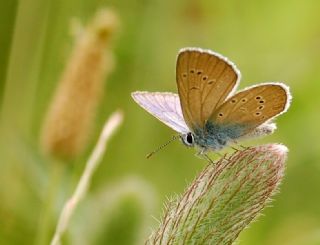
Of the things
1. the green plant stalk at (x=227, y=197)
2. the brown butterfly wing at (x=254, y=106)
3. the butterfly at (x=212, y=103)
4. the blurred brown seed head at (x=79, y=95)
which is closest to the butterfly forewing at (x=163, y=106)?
the butterfly at (x=212, y=103)

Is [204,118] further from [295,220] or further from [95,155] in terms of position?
[295,220]

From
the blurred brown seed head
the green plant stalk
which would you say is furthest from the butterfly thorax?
the blurred brown seed head

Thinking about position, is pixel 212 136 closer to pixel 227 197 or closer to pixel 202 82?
pixel 202 82

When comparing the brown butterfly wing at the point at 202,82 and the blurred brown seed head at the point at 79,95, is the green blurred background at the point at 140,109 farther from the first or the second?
the brown butterfly wing at the point at 202,82

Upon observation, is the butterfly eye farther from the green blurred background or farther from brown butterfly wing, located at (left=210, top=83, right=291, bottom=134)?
the green blurred background

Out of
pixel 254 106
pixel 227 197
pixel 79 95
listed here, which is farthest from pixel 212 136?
pixel 79 95

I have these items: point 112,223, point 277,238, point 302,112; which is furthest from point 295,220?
point 112,223

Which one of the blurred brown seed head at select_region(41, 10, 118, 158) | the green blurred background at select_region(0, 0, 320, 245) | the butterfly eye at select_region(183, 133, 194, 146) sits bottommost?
the green blurred background at select_region(0, 0, 320, 245)
